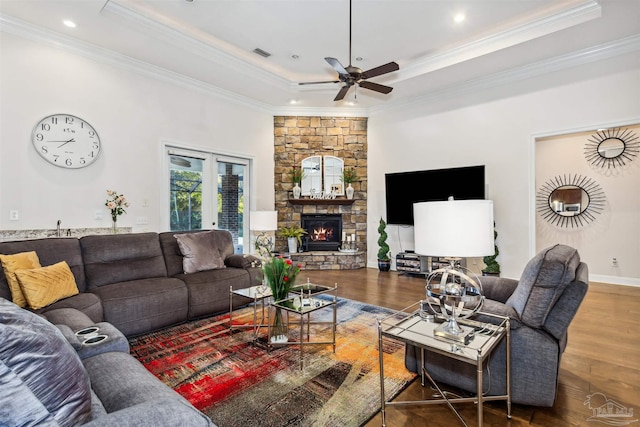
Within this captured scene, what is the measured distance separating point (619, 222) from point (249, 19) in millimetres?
6279

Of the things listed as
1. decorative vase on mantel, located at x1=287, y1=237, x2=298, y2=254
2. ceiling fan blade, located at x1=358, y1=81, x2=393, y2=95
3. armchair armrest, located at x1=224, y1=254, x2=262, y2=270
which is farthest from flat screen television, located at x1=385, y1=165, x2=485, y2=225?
armchair armrest, located at x1=224, y1=254, x2=262, y2=270

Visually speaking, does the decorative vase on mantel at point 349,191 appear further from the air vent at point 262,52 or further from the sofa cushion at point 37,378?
the sofa cushion at point 37,378

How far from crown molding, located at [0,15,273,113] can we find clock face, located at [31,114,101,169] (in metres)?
0.88

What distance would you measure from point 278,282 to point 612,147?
5.79 metres

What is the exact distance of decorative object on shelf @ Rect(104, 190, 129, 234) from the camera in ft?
13.8

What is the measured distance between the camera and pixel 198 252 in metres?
3.80

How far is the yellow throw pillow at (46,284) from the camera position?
8.04 ft

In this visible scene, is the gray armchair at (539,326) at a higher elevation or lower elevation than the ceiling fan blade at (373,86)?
lower

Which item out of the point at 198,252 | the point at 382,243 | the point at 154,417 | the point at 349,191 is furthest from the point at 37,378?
the point at 349,191

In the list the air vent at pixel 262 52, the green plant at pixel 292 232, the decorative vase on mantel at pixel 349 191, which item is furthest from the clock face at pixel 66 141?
the decorative vase on mantel at pixel 349 191

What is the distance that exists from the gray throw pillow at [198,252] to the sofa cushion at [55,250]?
98cm

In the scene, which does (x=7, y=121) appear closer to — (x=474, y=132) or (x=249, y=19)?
(x=249, y=19)

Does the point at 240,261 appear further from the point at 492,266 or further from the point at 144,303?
the point at 492,266

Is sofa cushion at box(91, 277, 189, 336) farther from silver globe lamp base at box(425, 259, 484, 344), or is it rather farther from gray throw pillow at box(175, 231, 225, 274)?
silver globe lamp base at box(425, 259, 484, 344)
